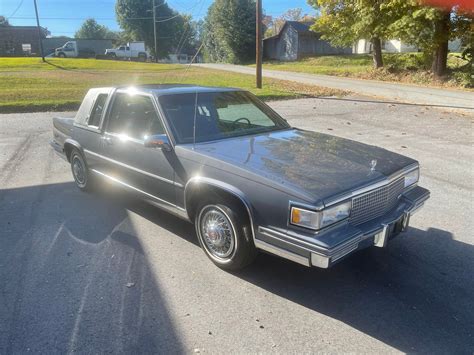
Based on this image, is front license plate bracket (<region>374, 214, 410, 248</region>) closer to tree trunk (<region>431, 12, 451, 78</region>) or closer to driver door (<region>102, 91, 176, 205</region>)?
driver door (<region>102, 91, 176, 205</region>)

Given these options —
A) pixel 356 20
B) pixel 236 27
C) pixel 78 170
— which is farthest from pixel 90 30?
pixel 78 170

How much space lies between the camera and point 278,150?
12.2 ft

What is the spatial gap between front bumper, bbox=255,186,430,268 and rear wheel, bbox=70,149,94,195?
3281mm

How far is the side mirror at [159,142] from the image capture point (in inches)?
147

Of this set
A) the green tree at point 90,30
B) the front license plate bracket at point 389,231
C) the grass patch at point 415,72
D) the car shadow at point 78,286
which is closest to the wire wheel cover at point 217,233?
the car shadow at point 78,286

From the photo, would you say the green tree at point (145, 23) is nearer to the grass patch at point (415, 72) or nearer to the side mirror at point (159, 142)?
the grass patch at point (415, 72)

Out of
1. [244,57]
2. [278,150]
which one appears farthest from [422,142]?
[244,57]

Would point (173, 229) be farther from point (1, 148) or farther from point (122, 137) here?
point (1, 148)

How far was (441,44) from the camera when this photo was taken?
69.4ft

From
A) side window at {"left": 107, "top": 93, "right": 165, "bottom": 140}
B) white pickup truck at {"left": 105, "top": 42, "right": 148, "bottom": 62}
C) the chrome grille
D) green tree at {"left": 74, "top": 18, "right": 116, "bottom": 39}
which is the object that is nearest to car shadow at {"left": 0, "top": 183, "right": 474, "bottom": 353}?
the chrome grille

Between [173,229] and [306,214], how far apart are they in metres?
2.08

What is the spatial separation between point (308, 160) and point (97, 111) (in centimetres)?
300

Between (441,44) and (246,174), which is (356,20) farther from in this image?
(246,174)

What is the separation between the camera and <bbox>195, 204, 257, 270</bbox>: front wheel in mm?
3359
